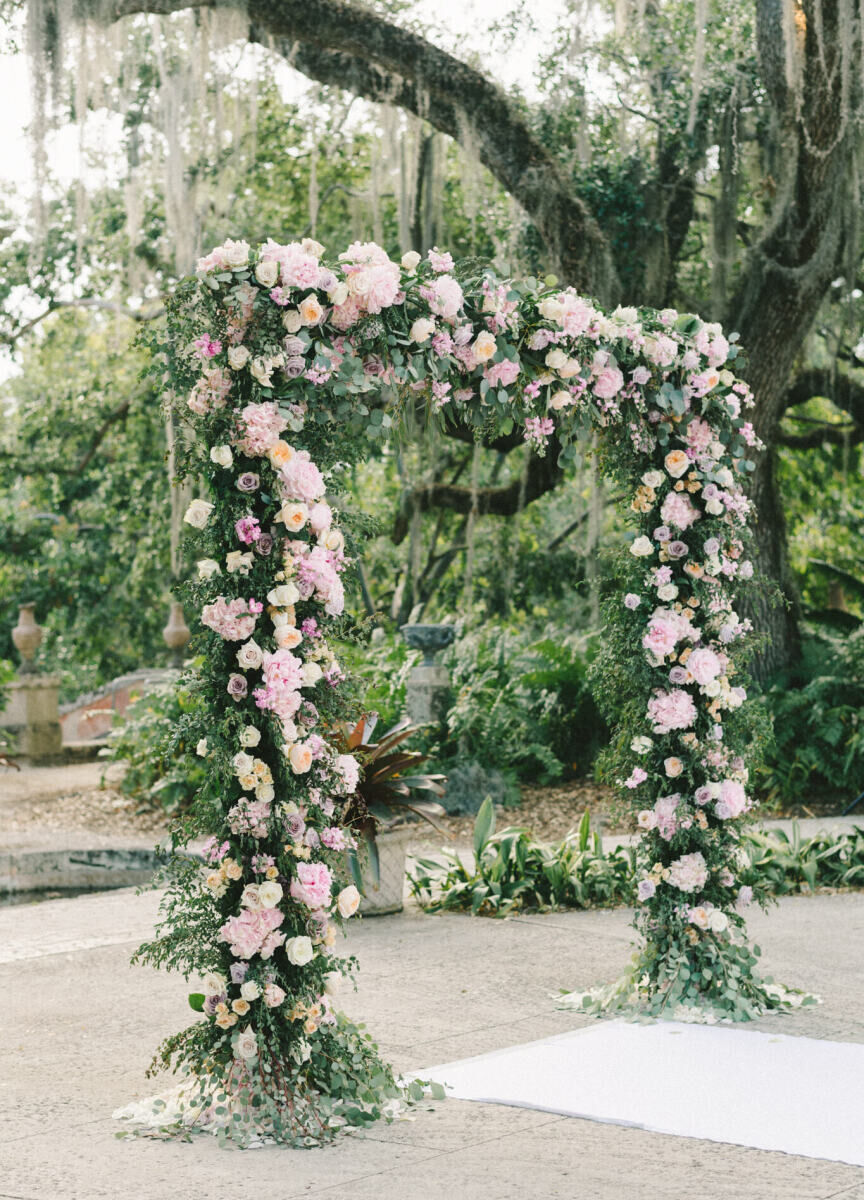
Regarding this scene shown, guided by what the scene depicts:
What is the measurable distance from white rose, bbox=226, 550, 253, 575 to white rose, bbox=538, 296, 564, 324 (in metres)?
1.34

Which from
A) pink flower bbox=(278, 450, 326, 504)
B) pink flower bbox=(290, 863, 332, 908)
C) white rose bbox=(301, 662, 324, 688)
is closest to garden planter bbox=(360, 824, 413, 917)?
pink flower bbox=(290, 863, 332, 908)

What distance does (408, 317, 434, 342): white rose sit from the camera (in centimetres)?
428

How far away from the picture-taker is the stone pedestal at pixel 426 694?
1078cm

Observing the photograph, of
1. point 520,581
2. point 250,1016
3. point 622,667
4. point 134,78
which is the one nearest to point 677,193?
point 134,78

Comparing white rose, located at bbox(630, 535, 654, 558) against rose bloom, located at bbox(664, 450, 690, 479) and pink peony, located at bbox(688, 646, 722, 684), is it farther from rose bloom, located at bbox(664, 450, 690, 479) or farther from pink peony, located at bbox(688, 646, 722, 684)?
pink peony, located at bbox(688, 646, 722, 684)

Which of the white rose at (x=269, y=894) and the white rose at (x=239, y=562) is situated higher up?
the white rose at (x=239, y=562)

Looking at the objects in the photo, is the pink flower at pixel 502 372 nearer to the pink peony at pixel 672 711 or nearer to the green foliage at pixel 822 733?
the pink peony at pixel 672 711

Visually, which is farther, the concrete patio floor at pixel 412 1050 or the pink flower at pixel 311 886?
the pink flower at pixel 311 886

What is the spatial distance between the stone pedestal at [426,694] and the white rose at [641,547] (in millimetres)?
5577

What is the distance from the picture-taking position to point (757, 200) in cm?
1216

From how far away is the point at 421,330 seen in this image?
14.0 ft

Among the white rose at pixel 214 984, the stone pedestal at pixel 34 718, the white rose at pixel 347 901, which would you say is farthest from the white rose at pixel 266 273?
the stone pedestal at pixel 34 718

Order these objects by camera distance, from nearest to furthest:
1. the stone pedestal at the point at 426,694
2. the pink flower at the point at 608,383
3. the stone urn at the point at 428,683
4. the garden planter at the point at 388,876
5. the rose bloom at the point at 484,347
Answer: the rose bloom at the point at 484,347
the pink flower at the point at 608,383
the garden planter at the point at 388,876
the stone urn at the point at 428,683
the stone pedestal at the point at 426,694

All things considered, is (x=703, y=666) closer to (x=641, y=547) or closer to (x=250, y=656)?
(x=641, y=547)
